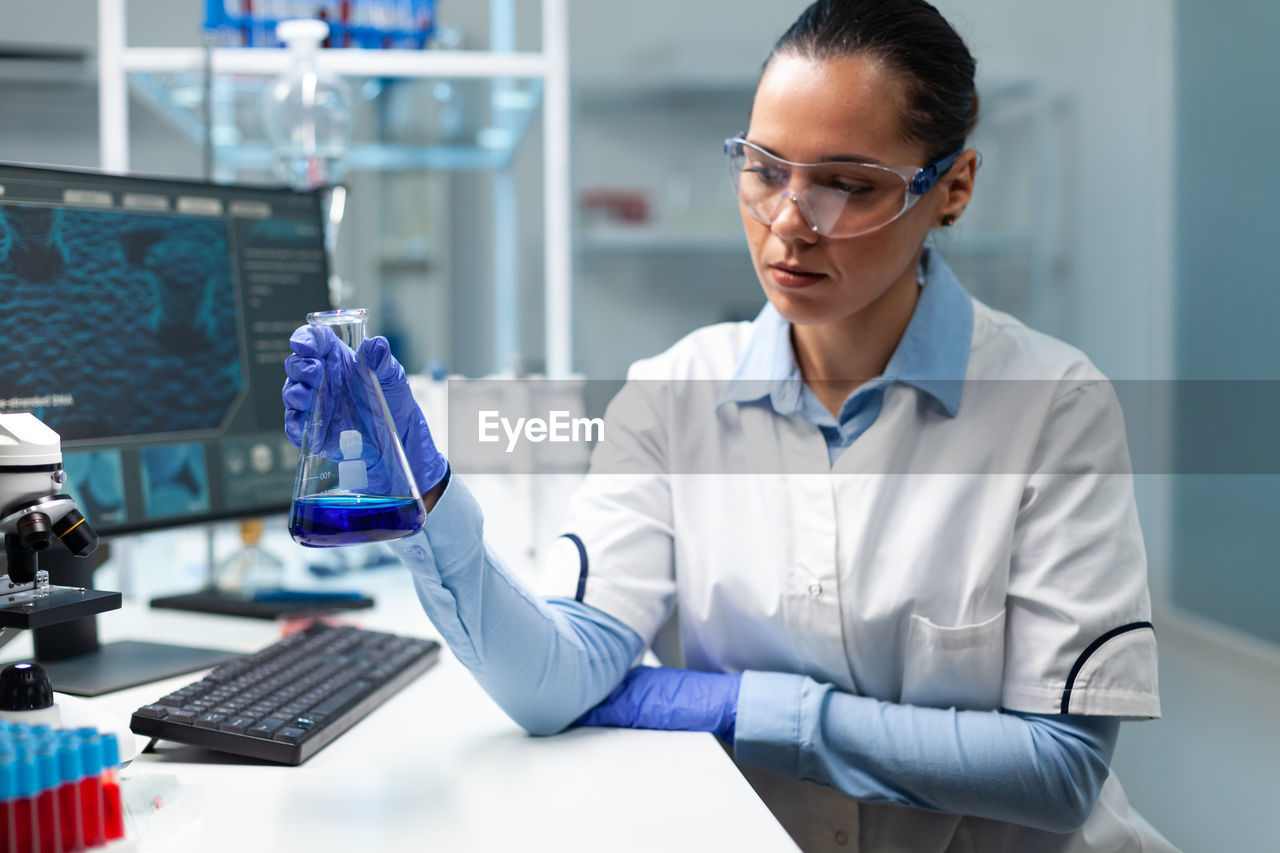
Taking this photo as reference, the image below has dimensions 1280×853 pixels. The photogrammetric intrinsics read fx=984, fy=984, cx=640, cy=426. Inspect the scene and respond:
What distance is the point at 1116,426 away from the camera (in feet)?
3.41

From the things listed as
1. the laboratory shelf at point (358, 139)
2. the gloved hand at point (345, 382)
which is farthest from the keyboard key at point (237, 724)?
the laboratory shelf at point (358, 139)

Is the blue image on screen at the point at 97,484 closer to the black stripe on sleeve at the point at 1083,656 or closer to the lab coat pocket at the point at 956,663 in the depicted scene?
the lab coat pocket at the point at 956,663

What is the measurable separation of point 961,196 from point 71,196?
0.98 metres

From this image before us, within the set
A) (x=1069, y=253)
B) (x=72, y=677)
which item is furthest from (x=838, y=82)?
(x=1069, y=253)

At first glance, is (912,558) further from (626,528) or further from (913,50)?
(913,50)

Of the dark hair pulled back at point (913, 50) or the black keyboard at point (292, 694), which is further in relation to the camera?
the dark hair pulled back at point (913, 50)

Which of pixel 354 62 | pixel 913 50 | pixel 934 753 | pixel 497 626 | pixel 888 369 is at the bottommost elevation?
pixel 934 753

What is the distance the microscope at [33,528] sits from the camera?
70 cm

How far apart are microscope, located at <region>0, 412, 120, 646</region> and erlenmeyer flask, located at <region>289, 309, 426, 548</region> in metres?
0.16

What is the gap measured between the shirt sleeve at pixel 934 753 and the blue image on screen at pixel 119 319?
74cm

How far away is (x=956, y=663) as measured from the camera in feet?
3.34

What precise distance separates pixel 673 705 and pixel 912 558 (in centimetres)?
29

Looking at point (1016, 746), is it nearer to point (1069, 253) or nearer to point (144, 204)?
point (144, 204)

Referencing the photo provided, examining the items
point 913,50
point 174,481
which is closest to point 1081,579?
point 913,50
